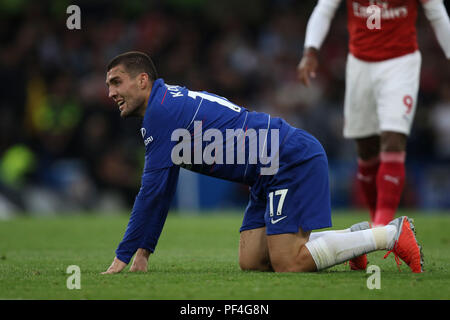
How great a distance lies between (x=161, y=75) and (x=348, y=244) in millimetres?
10091

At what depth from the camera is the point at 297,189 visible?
4848 mm

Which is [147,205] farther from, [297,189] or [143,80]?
[297,189]

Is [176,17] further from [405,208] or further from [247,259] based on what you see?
[247,259]

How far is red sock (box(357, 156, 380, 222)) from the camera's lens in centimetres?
704

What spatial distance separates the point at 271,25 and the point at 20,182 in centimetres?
682

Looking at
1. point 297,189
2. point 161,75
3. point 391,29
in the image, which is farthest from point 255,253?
point 161,75

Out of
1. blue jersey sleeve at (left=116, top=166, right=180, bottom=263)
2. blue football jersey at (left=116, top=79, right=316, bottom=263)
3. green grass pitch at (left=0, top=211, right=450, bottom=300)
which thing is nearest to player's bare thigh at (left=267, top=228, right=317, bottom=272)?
green grass pitch at (left=0, top=211, right=450, bottom=300)

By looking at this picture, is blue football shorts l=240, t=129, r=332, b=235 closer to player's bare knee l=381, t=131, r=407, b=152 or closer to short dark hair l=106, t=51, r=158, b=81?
short dark hair l=106, t=51, r=158, b=81

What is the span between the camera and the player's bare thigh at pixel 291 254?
4758 mm

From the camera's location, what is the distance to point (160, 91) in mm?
4809

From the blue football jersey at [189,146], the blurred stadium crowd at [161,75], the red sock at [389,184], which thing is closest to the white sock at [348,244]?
the blue football jersey at [189,146]

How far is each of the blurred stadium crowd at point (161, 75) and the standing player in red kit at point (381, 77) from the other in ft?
19.1

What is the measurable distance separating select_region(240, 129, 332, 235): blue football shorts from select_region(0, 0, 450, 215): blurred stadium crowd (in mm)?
7914
